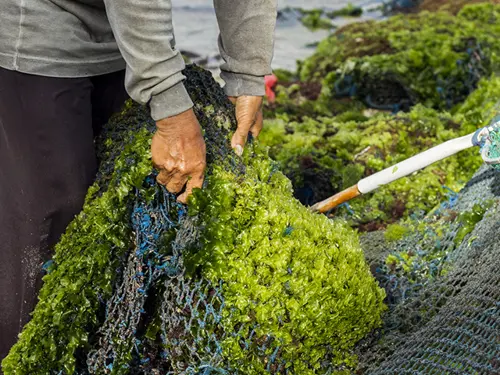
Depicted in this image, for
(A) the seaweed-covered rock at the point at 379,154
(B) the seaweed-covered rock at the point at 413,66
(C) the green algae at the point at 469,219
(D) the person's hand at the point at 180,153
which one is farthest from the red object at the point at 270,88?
(D) the person's hand at the point at 180,153

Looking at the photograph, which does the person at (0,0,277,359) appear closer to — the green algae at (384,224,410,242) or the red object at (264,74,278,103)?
the green algae at (384,224,410,242)

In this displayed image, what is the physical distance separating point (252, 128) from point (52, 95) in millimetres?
951

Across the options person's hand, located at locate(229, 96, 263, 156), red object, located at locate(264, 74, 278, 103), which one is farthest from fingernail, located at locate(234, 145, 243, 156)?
red object, located at locate(264, 74, 278, 103)

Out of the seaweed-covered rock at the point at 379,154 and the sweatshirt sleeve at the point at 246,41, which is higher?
the sweatshirt sleeve at the point at 246,41

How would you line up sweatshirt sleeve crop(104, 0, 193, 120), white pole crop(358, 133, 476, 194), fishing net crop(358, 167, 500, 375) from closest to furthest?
sweatshirt sleeve crop(104, 0, 193, 120) → fishing net crop(358, 167, 500, 375) → white pole crop(358, 133, 476, 194)

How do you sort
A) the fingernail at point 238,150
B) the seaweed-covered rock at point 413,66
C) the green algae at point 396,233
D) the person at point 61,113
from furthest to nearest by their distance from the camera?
the seaweed-covered rock at point 413,66
the green algae at point 396,233
the fingernail at point 238,150
the person at point 61,113

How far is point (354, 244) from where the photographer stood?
276cm

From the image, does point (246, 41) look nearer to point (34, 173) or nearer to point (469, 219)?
point (34, 173)

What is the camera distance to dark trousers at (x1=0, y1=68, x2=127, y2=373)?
2.64m

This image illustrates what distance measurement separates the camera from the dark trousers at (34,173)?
104 inches

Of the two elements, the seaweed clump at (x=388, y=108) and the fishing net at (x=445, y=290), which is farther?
the seaweed clump at (x=388, y=108)

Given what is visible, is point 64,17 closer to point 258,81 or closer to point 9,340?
point 258,81

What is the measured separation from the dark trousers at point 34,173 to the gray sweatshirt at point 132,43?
0.09m

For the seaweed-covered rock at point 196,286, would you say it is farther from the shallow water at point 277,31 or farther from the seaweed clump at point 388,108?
the shallow water at point 277,31
